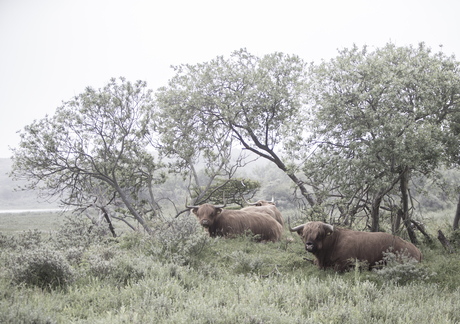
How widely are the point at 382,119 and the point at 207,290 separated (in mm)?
6065

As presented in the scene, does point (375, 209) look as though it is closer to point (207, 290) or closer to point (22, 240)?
point (207, 290)

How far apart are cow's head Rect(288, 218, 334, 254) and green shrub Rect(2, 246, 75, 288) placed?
4.98 meters

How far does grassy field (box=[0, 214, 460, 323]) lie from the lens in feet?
14.8

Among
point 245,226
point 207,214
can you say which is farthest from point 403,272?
point 207,214

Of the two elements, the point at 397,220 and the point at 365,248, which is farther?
the point at 397,220

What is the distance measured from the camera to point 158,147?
1507 cm

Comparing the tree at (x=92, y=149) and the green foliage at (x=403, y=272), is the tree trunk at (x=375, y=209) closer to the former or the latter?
the green foliage at (x=403, y=272)

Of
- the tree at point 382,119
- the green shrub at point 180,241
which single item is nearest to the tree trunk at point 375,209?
the tree at point 382,119

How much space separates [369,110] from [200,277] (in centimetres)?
605

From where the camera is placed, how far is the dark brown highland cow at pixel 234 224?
37.7 ft

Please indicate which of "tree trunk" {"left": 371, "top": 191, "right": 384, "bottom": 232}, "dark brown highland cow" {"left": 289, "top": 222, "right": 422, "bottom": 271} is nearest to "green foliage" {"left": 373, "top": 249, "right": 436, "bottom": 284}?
"dark brown highland cow" {"left": 289, "top": 222, "right": 422, "bottom": 271}

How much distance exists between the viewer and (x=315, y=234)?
7738 mm

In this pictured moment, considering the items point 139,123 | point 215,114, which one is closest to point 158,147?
point 139,123

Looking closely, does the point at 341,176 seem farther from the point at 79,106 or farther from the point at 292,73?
the point at 79,106
